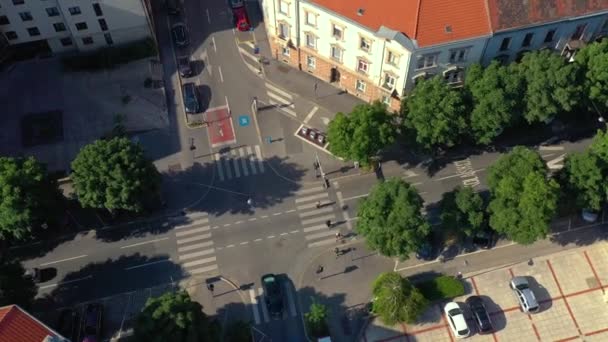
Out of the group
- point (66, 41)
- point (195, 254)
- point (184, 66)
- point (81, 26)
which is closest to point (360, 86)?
point (184, 66)

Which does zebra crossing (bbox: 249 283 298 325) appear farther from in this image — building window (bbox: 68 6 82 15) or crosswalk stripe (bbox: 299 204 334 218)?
building window (bbox: 68 6 82 15)

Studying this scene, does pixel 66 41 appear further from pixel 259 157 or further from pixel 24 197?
pixel 259 157

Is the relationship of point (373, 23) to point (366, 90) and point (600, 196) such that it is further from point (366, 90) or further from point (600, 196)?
point (600, 196)

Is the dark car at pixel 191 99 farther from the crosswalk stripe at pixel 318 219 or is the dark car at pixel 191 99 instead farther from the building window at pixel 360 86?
the crosswalk stripe at pixel 318 219

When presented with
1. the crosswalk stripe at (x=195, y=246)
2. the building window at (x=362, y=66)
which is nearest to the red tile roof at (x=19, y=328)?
the crosswalk stripe at (x=195, y=246)

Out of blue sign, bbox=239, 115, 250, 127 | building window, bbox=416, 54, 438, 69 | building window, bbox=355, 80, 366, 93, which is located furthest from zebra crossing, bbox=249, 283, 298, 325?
building window, bbox=416, 54, 438, 69

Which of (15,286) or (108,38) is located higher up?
(108,38)

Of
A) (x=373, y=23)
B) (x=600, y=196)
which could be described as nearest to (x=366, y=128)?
(x=373, y=23)
